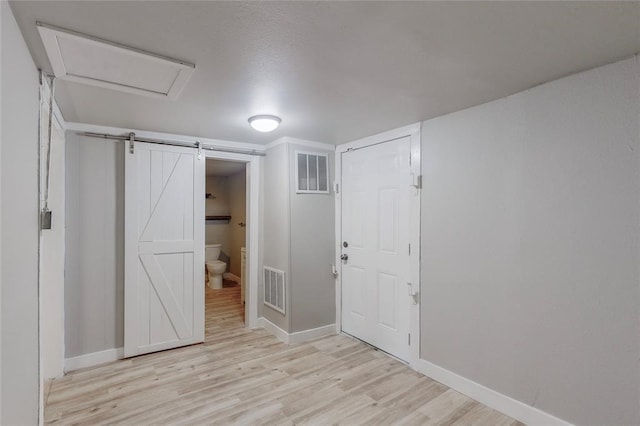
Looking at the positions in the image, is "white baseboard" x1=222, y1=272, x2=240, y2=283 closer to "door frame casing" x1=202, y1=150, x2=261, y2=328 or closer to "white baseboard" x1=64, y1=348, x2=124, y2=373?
"door frame casing" x1=202, y1=150, x2=261, y2=328

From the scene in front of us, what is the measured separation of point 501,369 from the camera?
2.22 meters

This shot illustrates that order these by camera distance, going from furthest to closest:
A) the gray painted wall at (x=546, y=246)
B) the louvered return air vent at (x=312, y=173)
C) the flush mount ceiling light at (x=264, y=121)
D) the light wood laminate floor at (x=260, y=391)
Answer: the louvered return air vent at (x=312, y=173)
the flush mount ceiling light at (x=264, y=121)
the light wood laminate floor at (x=260, y=391)
the gray painted wall at (x=546, y=246)

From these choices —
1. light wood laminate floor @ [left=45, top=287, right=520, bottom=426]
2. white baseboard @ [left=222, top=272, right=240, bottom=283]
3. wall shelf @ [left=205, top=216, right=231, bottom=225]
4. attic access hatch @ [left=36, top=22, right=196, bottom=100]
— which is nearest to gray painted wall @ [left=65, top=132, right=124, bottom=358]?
light wood laminate floor @ [left=45, top=287, right=520, bottom=426]

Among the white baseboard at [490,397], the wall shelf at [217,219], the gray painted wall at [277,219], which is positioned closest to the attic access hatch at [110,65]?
the gray painted wall at [277,219]

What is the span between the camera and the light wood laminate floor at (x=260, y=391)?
217 centimetres

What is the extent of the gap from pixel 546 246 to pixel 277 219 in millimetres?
2542

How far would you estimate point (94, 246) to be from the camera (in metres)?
2.98

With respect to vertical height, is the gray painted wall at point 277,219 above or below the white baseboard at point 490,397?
above

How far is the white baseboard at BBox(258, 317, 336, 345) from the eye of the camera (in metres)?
3.44

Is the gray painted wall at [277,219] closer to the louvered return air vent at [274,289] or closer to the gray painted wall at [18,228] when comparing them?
the louvered return air vent at [274,289]

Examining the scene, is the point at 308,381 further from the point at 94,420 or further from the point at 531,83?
the point at 531,83

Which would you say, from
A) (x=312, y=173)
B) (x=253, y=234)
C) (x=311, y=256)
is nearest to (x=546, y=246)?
(x=311, y=256)

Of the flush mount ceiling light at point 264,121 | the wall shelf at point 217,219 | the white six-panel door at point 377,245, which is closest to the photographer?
the flush mount ceiling light at point 264,121

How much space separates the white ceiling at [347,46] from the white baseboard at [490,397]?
7.00 ft
